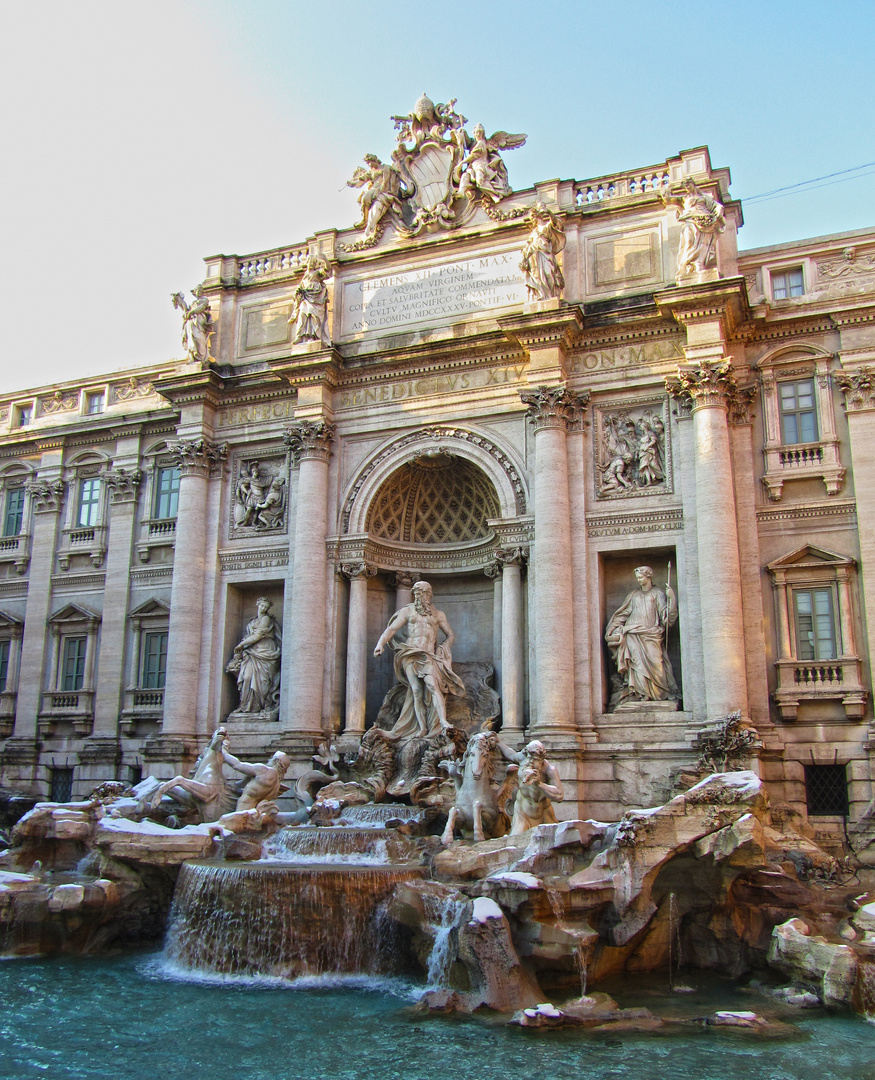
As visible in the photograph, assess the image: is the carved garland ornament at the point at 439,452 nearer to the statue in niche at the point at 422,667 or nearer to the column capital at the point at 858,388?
the statue in niche at the point at 422,667

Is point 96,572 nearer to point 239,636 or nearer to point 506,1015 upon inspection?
point 239,636

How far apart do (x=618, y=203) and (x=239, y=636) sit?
13.0 metres

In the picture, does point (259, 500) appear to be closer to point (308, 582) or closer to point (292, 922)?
point (308, 582)

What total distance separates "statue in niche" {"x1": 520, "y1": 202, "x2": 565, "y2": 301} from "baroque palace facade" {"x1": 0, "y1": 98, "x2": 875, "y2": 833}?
7cm

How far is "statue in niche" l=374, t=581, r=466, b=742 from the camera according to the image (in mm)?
20250

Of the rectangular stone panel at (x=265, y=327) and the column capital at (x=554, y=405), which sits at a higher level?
the rectangular stone panel at (x=265, y=327)

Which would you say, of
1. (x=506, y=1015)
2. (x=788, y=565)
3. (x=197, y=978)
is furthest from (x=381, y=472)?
(x=506, y=1015)

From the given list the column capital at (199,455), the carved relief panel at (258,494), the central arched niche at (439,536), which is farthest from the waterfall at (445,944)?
the column capital at (199,455)

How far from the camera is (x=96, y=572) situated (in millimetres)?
26031

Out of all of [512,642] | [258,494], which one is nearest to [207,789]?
[512,642]

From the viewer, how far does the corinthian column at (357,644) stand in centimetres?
2120

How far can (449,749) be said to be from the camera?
1895 cm

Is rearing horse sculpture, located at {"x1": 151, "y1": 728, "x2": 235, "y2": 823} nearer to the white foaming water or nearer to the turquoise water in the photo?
the white foaming water

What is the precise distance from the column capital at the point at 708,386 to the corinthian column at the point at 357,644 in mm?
7684
